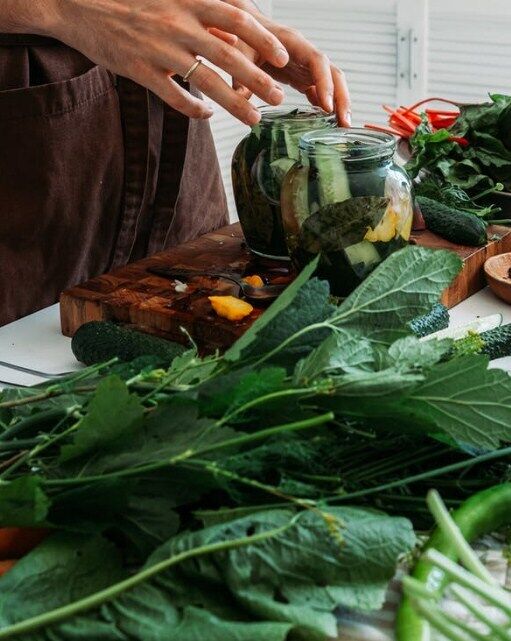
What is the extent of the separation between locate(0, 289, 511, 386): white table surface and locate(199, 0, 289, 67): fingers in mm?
435

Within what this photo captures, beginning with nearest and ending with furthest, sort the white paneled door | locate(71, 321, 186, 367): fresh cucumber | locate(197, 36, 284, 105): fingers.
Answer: locate(71, 321, 186, 367): fresh cucumber
locate(197, 36, 284, 105): fingers
the white paneled door

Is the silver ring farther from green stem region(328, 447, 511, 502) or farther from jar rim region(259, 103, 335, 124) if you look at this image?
green stem region(328, 447, 511, 502)

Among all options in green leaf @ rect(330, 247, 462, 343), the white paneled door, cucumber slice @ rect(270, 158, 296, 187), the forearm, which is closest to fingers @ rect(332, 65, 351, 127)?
cucumber slice @ rect(270, 158, 296, 187)

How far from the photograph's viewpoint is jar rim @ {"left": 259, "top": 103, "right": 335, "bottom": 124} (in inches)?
63.8

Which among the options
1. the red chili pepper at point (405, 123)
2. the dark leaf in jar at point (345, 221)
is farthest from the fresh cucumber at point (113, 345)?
the red chili pepper at point (405, 123)

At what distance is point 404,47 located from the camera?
3.53 meters

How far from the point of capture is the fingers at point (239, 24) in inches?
56.7

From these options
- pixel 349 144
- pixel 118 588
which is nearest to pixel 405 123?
pixel 349 144

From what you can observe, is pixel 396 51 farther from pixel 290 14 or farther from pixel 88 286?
pixel 88 286

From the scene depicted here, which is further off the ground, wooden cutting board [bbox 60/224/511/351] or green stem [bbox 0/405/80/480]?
green stem [bbox 0/405/80/480]

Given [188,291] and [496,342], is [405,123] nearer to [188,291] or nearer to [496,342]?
[188,291]

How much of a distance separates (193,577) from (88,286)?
83 cm

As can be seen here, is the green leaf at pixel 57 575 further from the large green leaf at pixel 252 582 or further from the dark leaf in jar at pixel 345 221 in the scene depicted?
the dark leaf in jar at pixel 345 221

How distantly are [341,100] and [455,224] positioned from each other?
0.25 metres
